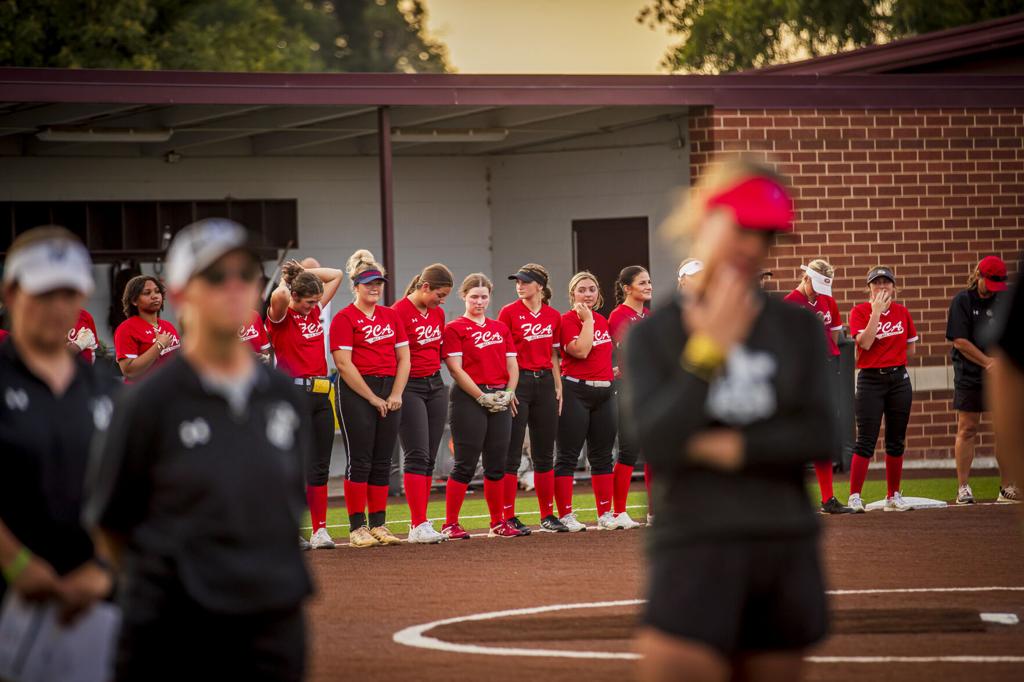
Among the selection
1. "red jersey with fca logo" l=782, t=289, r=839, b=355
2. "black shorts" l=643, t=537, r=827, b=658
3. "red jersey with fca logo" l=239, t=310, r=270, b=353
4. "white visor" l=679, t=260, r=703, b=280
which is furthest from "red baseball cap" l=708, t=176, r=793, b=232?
"red jersey with fca logo" l=782, t=289, r=839, b=355

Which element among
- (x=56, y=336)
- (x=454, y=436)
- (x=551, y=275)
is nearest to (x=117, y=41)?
(x=551, y=275)

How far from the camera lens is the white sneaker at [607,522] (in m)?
13.1

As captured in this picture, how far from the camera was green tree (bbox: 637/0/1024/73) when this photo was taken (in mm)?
43000

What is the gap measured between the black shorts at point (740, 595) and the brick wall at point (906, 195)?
45.3 ft

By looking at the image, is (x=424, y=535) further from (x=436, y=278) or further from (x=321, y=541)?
(x=436, y=278)

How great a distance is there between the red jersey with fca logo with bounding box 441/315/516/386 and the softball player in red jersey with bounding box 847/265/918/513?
315 cm

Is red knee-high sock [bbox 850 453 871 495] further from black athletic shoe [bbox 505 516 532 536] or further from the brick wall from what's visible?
the brick wall

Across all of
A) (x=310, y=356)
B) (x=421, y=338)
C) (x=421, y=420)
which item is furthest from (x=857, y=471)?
(x=310, y=356)

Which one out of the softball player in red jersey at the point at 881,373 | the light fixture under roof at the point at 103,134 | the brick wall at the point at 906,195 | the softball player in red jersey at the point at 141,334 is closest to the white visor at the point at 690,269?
the softball player in red jersey at the point at 881,373

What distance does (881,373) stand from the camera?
532 inches

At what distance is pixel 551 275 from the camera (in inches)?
880

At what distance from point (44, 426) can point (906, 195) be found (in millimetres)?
14877

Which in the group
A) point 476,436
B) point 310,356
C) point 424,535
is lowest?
point 424,535

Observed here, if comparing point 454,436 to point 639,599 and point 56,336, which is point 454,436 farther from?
point 56,336
